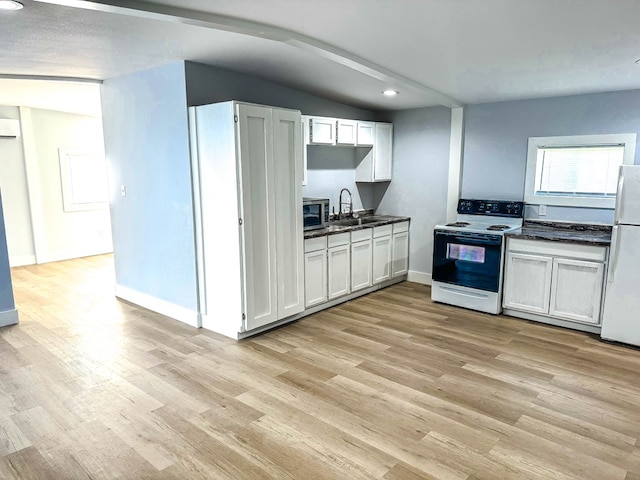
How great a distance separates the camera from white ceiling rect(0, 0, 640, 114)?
2.33m

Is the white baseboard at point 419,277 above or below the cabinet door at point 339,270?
below

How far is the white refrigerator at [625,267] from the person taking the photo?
3533 millimetres

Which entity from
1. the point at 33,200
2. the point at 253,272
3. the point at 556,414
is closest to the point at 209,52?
the point at 253,272

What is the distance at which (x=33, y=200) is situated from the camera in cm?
662

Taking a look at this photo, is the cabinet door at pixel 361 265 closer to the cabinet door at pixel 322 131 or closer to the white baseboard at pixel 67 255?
the cabinet door at pixel 322 131

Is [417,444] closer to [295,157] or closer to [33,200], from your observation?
[295,157]

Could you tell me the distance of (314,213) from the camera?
4562 mm

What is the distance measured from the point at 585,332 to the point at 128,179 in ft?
15.8

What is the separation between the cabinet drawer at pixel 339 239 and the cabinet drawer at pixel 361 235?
0.27 ft

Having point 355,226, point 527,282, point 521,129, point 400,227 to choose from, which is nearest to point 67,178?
point 355,226

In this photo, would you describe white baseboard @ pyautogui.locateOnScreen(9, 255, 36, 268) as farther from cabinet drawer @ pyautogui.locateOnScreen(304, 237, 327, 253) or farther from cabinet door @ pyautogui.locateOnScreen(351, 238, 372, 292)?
cabinet door @ pyautogui.locateOnScreen(351, 238, 372, 292)

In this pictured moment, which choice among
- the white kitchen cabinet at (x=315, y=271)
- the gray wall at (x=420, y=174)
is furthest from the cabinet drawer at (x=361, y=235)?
the gray wall at (x=420, y=174)

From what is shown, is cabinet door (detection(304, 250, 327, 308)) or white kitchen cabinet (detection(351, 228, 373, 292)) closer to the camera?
cabinet door (detection(304, 250, 327, 308))

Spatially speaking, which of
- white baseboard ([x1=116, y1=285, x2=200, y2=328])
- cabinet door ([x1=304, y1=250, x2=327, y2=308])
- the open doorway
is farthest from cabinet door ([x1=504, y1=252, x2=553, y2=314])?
the open doorway
